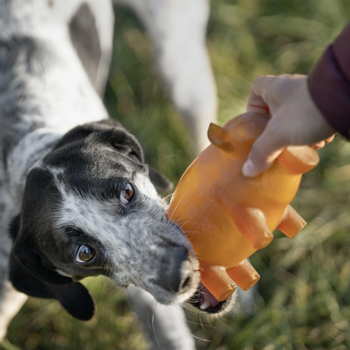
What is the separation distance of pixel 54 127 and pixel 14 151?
11.7 inches

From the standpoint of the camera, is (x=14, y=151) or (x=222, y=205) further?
(x=14, y=151)

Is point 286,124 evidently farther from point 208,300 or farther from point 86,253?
point 86,253

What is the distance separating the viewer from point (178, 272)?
142cm

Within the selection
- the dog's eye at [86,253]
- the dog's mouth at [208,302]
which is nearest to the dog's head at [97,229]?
the dog's eye at [86,253]

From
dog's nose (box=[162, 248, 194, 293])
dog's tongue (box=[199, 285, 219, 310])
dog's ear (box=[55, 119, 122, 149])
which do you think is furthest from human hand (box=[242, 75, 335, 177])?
dog's ear (box=[55, 119, 122, 149])

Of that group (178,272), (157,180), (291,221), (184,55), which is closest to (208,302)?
(178,272)

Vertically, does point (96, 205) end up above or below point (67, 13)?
below

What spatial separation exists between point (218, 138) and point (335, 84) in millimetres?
431

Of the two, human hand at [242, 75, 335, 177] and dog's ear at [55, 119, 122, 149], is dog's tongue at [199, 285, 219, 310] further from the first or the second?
dog's ear at [55, 119, 122, 149]

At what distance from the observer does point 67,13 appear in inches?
111

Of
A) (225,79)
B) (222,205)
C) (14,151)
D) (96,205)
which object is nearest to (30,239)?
(96,205)

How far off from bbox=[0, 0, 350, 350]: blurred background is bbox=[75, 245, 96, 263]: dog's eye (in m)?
0.93

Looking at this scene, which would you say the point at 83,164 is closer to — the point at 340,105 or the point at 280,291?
the point at 340,105

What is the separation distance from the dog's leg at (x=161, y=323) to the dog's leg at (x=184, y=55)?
138cm
